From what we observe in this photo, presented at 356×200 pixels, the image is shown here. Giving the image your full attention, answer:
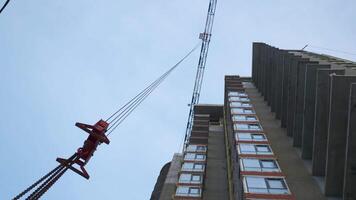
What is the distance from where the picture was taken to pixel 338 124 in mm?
26156

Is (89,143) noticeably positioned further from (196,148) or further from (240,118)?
(196,148)

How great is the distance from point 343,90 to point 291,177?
25.6 ft

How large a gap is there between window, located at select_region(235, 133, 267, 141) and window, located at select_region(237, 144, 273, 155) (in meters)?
1.65

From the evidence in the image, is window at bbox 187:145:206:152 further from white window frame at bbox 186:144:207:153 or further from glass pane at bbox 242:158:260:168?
glass pane at bbox 242:158:260:168

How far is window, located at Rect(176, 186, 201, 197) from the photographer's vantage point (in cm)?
4038

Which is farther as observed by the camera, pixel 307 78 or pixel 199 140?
pixel 199 140

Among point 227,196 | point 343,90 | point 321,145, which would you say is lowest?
point 227,196

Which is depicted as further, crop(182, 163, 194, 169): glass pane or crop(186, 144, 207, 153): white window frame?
crop(186, 144, 207, 153): white window frame

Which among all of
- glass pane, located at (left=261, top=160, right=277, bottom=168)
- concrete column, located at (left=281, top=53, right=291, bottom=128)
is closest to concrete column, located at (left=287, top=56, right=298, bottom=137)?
concrete column, located at (left=281, top=53, right=291, bottom=128)

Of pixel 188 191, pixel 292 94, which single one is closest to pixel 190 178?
pixel 188 191

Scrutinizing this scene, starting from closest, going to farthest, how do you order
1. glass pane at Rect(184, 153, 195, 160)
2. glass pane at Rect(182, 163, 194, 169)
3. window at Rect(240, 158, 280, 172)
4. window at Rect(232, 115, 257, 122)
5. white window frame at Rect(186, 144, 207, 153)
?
window at Rect(240, 158, 280, 172)
window at Rect(232, 115, 257, 122)
glass pane at Rect(182, 163, 194, 169)
glass pane at Rect(184, 153, 195, 160)
white window frame at Rect(186, 144, 207, 153)

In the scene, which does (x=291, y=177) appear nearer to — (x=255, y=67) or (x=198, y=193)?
(x=198, y=193)

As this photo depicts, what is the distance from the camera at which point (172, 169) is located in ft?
181

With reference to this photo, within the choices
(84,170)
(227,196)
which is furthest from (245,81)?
(84,170)
